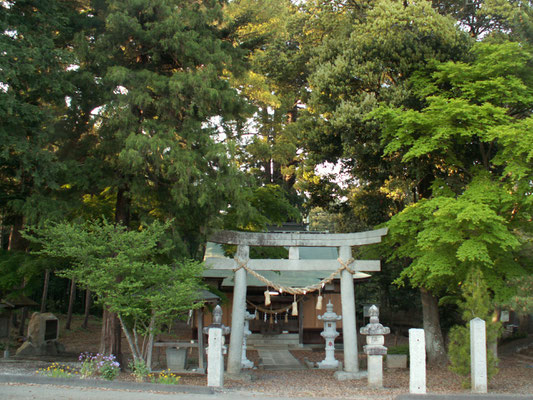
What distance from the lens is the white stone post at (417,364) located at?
9469 millimetres

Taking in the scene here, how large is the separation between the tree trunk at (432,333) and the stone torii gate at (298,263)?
11.2ft

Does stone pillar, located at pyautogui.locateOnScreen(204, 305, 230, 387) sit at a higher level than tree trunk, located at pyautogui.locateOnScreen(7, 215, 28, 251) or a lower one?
lower

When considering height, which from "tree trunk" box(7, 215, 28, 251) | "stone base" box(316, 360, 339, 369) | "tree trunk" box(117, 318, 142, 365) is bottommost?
"stone base" box(316, 360, 339, 369)

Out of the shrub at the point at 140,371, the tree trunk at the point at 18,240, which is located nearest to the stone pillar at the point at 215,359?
the shrub at the point at 140,371

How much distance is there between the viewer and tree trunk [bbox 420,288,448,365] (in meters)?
14.4

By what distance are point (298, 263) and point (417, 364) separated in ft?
12.9

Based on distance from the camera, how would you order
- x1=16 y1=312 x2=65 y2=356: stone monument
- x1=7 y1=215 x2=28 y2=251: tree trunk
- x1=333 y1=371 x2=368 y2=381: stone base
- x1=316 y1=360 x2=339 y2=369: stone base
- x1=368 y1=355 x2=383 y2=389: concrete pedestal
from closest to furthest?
x1=368 y1=355 x2=383 y2=389: concrete pedestal → x1=333 y1=371 x2=368 y2=381: stone base → x1=7 y1=215 x2=28 y2=251: tree trunk → x1=316 y1=360 x2=339 y2=369: stone base → x1=16 y1=312 x2=65 y2=356: stone monument

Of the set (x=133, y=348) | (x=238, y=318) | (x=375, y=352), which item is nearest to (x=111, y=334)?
(x=133, y=348)

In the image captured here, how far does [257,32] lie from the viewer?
18.5 metres

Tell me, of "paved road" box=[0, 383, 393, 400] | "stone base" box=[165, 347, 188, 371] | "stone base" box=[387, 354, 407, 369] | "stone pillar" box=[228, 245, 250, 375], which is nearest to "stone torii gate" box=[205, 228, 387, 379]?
"stone pillar" box=[228, 245, 250, 375]

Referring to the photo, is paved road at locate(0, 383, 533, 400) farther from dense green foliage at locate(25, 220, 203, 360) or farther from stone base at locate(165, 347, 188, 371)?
stone base at locate(165, 347, 188, 371)

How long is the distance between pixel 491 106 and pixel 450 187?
2.95 m

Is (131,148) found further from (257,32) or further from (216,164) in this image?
(257,32)

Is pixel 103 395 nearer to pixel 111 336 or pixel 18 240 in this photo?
pixel 111 336
